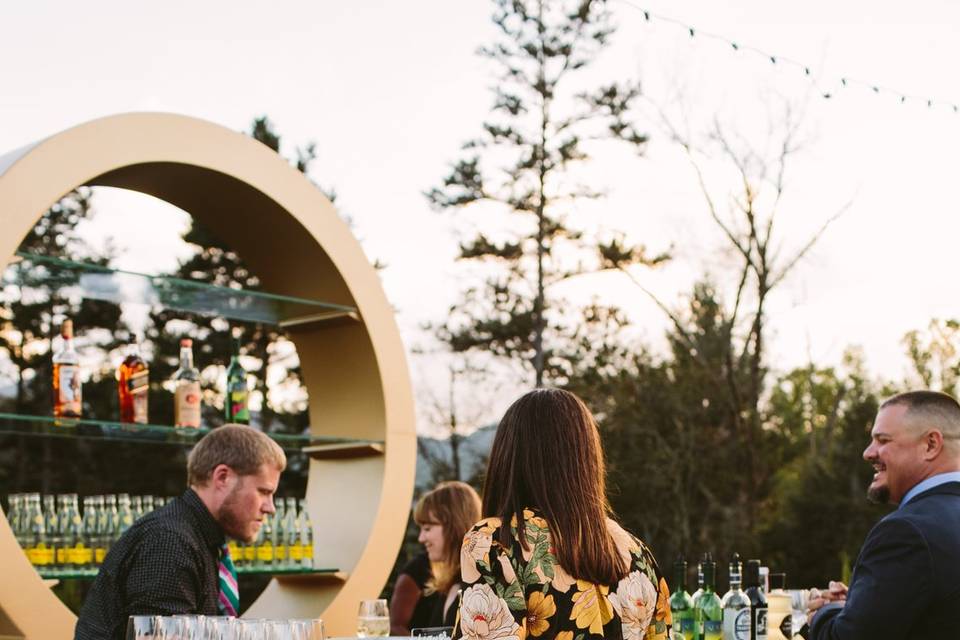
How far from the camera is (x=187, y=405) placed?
4.39 metres

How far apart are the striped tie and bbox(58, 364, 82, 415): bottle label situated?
33.1 inches

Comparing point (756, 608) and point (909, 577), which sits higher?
point (909, 577)

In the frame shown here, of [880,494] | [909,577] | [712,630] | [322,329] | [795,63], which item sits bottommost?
[712,630]

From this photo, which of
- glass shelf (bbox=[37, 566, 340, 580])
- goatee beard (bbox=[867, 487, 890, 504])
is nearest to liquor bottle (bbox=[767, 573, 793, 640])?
goatee beard (bbox=[867, 487, 890, 504])

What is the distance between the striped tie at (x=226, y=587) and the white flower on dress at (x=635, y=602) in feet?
4.14

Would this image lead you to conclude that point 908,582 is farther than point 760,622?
No

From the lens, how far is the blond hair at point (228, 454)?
3414 millimetres

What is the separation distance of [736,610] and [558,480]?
1.62 metres

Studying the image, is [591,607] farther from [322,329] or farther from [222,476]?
[322,329]

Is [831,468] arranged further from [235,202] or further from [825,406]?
[235,202]

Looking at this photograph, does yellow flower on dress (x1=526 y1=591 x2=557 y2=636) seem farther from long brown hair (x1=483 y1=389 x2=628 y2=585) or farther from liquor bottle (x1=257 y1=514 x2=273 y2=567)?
liquor bottle (x1=257 y1=514 x2=273 y2=567)

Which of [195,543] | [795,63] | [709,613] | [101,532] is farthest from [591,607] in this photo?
[795,63]

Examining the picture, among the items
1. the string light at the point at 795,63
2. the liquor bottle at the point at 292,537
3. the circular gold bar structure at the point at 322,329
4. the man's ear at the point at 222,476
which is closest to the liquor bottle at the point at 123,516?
the liquor bottle at the point at 292,537

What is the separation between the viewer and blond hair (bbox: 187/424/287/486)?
3414 millimetres
